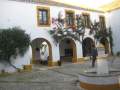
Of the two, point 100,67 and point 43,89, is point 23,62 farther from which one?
point 100,67

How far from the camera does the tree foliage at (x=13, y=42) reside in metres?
19.5

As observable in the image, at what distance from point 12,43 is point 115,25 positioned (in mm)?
15379

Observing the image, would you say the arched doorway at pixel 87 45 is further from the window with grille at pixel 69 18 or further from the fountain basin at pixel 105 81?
the fountain basin at pixel 105 81

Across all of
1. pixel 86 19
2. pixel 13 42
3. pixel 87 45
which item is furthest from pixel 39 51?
pixel 13 42

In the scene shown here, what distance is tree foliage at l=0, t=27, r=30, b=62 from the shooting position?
19.5m

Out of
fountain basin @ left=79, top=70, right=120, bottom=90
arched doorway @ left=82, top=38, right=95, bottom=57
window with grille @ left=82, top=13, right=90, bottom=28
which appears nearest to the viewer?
fountain basin @ left=79, top=70, right=120, bottom=90

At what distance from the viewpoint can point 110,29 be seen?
31078mm

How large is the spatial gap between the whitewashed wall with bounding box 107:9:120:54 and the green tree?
1339 cm

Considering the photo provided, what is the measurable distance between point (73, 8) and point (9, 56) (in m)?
9.49

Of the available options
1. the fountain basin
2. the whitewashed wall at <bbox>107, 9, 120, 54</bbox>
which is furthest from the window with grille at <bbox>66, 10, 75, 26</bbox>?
the fountain basin

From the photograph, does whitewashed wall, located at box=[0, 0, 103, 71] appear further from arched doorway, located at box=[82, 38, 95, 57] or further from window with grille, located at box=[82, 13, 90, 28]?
arched doorway, located at box=[82, 38, 95, 57]

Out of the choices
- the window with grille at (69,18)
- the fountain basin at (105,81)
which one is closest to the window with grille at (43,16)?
the window with grille at (69,18)

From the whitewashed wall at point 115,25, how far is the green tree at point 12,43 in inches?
527

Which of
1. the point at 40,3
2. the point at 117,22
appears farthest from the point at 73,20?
the point at 117,22
